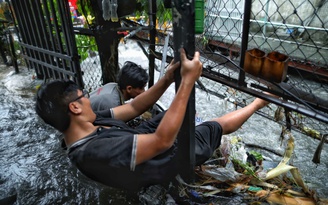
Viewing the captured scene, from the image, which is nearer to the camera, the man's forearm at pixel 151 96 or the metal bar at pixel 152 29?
the man's forearm at pixel 151 96

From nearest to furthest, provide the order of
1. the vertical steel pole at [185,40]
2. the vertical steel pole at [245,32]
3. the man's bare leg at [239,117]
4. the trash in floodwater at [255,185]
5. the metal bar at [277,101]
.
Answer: the vertical steel pole at [185,40]
the metal bar at [277,101]
the vertical steel pole at [245,32]
the trash in floodwater at [255,185]
the man's bare leg at [239,117]

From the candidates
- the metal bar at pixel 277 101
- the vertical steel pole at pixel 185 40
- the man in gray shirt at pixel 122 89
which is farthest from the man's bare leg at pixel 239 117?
the man in gray shirt at pixel 122 89

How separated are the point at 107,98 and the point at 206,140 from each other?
4.69ft

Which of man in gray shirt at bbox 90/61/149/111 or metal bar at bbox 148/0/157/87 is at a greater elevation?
metal bar at bbox 148/0/157/87

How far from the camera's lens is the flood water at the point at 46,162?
8.55ft

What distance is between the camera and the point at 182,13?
4.34 feet

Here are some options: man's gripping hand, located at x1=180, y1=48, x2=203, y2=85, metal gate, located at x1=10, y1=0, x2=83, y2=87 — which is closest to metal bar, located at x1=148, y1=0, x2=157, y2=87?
metal gate, located at x1=10, y1=0, x2=83, y2=87

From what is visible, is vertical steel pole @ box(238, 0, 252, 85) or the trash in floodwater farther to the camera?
the trash in floodwater

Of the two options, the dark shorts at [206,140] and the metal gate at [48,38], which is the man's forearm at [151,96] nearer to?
the dark shorts at [206,140]

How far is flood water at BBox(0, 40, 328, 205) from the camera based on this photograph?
261 cm

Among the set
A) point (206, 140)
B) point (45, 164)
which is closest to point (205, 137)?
point (206, 140)

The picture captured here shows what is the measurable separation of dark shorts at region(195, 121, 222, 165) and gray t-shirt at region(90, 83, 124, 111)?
123cm

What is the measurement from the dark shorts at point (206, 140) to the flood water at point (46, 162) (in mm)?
848

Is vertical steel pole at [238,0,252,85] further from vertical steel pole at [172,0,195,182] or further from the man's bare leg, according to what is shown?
vertical steel pole at [172,0,195,182]
